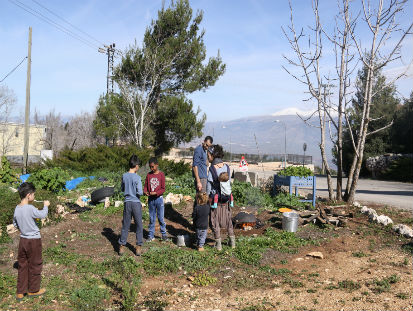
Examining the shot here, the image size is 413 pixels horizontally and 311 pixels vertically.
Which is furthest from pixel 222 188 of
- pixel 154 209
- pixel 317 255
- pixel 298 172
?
pixel 298 172

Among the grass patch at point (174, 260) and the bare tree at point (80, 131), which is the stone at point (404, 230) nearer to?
the grass patch at point (174, 260)

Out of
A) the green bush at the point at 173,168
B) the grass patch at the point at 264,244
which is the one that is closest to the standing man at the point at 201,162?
the grass patch at the point at 264,244

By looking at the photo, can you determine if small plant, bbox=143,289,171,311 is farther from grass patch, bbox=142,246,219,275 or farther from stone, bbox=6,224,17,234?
stone, bbox=6,224,17,234

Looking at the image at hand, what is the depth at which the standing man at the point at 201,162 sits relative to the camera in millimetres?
7684

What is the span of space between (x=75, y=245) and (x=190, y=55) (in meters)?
20.5

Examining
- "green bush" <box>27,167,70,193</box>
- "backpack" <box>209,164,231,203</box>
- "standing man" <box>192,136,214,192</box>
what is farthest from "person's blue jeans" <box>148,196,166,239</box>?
"green bush" <box>27,167,70,193</box>

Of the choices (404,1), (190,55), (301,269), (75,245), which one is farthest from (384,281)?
(190,55)

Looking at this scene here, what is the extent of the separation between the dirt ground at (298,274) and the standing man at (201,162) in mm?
1269

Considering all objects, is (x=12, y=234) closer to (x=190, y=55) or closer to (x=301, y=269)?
(x=301, y=269)

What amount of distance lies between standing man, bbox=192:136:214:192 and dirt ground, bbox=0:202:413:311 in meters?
1.27

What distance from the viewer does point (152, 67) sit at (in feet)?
79.1

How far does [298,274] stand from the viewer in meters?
5.54

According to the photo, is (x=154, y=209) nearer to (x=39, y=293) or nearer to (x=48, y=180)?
(x=39, y=293)

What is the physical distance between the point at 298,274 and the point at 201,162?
317 cm
